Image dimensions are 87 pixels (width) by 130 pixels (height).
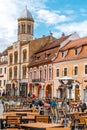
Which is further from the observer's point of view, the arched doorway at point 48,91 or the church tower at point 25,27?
the church tower at point 25,27

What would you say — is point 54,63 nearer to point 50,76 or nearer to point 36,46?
point 50,76

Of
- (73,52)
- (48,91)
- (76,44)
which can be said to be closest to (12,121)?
(73,52)

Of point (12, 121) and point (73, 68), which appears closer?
point (12, 121)

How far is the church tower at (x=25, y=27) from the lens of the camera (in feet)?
226

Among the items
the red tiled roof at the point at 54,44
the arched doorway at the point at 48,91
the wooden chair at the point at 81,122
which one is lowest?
the wooden chair at the point at 81,122

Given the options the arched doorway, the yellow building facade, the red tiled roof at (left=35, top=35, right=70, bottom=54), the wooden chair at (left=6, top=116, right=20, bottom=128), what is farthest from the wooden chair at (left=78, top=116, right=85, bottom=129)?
the red tiled roof at (left=35, top=35, right=70, bottom=54)

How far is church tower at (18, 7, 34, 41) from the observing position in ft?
226

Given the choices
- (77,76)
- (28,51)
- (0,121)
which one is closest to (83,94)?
(77,76)

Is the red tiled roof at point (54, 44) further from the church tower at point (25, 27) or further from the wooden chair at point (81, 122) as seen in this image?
the wooden chair at point (81, 122)

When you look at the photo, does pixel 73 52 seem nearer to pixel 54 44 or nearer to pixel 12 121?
pixel 54 44

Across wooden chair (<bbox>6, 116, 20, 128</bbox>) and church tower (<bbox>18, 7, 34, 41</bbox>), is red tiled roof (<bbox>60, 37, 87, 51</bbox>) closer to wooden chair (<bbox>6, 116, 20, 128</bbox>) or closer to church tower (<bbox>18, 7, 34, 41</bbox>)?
church tower (<bbox>18, 7, 34, 41</bbox>)

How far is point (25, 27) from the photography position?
69062 millimetres

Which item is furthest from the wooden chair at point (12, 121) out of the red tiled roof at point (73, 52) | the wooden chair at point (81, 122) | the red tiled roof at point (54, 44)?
the red tiled roof at point (54, 44)

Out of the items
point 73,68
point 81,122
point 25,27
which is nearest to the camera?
point 81,122
